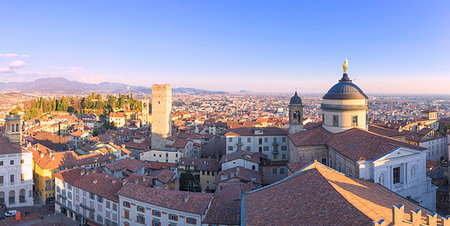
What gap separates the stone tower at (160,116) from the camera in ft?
198

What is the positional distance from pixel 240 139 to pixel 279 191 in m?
30.5

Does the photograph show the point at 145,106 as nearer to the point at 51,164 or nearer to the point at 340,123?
the point at 51,164

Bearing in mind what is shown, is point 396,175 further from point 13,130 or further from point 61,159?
point 13,130

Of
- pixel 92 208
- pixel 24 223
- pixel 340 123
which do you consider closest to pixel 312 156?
pixel 340 123

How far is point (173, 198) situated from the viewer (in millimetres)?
26828

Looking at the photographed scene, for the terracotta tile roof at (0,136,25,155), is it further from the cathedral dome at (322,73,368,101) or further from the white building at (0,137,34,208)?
the cathedral dome at (322,73,368,101)

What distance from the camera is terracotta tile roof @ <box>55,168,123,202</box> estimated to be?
1241 inches

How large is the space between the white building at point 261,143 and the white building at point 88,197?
2002 centimetres

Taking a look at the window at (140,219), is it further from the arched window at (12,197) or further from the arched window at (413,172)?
the arched window at (413,172)

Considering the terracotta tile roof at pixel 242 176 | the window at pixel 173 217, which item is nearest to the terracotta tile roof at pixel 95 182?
the window at pixel 173 217

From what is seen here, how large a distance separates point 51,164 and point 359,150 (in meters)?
39.2

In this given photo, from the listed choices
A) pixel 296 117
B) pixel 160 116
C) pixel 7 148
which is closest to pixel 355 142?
pixel 296 117

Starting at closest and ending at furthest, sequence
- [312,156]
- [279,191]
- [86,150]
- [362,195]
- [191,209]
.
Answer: [362,195] → [279,191] → [191,209] → [312,156] → [86,150]

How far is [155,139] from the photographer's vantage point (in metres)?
60.8
